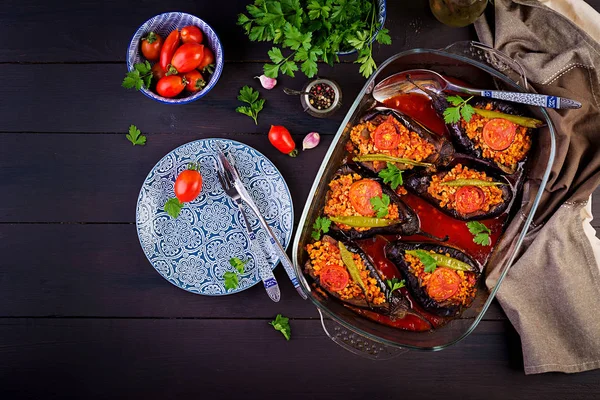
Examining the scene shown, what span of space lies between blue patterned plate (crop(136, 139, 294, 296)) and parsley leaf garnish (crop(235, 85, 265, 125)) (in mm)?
174

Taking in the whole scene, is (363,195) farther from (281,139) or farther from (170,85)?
(170,85)

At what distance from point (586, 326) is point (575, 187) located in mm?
681

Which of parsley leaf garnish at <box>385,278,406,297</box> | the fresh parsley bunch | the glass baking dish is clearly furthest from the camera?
parsley leaf garnish at <box>385,278,406,297</box>

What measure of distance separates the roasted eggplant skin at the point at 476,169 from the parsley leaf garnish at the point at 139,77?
1.38m

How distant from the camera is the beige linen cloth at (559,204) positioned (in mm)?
2512

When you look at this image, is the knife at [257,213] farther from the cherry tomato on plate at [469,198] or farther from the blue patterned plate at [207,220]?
the cherry tomato on plate at [469,198]

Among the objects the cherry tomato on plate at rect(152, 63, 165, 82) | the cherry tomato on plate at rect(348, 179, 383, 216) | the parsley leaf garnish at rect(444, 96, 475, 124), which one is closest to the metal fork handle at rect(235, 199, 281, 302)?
the cherry tomato on plate at rect(348, 179, 383, 216)

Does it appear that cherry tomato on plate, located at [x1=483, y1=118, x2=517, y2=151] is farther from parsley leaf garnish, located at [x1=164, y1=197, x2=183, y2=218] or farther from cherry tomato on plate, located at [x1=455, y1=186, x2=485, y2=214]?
parsley leaf garnish, located at [x1=164, y1=197, x2=183, y2=218]

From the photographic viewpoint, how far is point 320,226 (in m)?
Result: 2.55

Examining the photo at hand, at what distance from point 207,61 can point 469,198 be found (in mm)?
1451

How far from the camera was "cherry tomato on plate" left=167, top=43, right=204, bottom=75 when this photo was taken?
2486 mm

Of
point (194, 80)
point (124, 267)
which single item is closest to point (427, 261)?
point (194, 80)

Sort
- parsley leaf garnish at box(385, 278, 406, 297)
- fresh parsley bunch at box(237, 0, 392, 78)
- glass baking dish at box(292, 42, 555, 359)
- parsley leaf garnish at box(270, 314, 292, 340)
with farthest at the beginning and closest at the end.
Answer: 1. parsley leaf garnish at box(270, 314, 292, 340)
2. parsley leaf garnish at box(385, 278, 406, 297)
3. glass baking dish at box(292, 42, 555, 359)
4. fresh parsley bunch at box(237, 0, 392, 78)

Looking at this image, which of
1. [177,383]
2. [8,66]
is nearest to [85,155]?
[8,66]
